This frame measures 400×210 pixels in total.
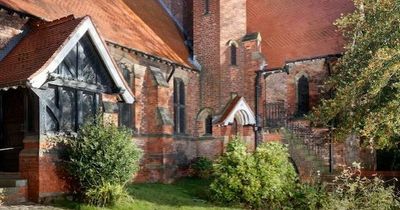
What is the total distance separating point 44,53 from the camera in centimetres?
1137

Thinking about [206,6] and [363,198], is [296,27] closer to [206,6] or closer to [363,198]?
[206,6]

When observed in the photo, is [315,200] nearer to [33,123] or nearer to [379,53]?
[379,53]

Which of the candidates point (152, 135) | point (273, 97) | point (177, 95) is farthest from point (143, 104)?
point (273, 97)

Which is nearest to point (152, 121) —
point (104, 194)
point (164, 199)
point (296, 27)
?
point (164, 199)

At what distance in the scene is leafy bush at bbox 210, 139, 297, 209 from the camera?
1399 centimetres

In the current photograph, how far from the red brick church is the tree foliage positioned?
368 cm

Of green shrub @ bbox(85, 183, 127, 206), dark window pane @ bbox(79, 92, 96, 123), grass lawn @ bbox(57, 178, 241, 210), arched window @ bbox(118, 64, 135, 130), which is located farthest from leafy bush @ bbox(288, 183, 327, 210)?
arched window @ bbox(118, 64, 135, 130)

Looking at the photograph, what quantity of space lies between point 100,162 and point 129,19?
10.1 m

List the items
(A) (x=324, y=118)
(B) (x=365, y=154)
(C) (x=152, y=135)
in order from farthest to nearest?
(B) (x=365, y=154) → (C) (x=152, y=135) → (A) (x=324, y=118)

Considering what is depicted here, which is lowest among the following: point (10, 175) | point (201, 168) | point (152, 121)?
point (201, 168)

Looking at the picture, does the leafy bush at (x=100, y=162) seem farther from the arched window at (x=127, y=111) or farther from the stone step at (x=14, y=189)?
the arched window at (x=127, y=111)

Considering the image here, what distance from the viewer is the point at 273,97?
892 inches

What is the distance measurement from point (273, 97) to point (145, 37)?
7215mm

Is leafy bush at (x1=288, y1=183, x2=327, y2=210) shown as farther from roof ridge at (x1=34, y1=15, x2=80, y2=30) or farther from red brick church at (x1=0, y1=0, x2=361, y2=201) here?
roof ridge at (x1=34, y1=15, x2=80, y2=30)
